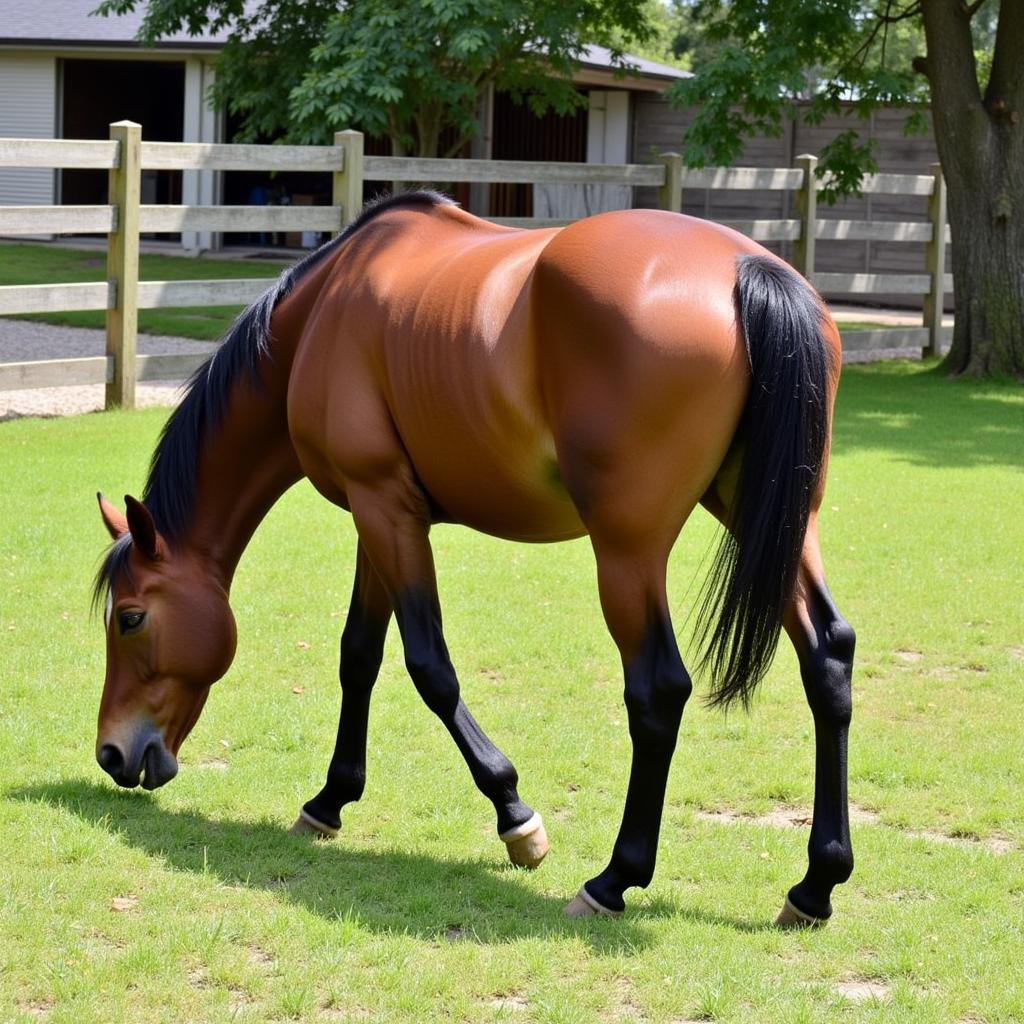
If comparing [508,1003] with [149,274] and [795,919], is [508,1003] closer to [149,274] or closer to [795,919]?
[795,919]

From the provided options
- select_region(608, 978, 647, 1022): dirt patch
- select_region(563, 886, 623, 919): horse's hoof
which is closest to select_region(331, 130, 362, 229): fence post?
select_region(563, 886, 623, 919): horse's hoof

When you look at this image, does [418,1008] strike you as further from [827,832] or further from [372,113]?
[372,113]

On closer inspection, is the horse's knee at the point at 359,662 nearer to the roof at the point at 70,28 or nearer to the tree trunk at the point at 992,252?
the tree trunk at the point at 992,252

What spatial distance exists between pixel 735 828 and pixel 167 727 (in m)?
1.62

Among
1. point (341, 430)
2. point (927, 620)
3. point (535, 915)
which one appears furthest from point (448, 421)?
point (927, 620)

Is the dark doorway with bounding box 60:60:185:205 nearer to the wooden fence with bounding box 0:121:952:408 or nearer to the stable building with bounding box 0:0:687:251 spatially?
the stable building with bounding box 0:0:687:251

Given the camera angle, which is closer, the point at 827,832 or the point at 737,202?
the point at 827,832

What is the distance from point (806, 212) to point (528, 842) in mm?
12244

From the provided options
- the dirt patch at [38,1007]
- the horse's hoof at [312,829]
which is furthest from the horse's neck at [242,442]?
the dirt patch at [38,1007]

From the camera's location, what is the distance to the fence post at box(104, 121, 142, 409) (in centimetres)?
1090

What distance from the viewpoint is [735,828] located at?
4.48 metres

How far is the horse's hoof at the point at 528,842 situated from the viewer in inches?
161

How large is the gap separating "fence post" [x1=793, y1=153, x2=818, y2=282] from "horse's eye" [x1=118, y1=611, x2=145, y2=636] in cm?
1191

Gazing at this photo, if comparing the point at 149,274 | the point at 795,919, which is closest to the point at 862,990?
the point at 795,919
